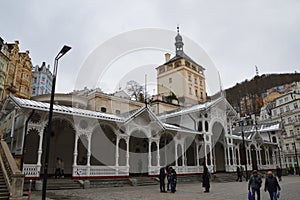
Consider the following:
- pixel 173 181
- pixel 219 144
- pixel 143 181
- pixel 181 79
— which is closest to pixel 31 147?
pixel 143 181

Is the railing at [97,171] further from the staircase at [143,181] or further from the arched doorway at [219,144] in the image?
the arched doorway at [219,144]

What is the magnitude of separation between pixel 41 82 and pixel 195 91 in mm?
43090

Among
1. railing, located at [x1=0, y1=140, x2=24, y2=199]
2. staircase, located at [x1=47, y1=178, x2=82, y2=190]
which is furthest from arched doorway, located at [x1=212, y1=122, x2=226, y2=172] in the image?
railing, located at [x1=0, y1=140, x2=24, y2=199]

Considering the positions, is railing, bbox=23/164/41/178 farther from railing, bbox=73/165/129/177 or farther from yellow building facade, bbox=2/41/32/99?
yellow building facade, bbox=2/41/32/99

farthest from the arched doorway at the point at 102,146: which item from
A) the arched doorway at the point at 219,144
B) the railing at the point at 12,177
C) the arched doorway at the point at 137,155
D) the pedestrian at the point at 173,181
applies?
the arched doorway at the point at 219,144

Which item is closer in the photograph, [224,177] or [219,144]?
[224,177]

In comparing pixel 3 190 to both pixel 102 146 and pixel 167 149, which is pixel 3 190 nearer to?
pixel 102 146

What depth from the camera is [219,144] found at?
32844mm

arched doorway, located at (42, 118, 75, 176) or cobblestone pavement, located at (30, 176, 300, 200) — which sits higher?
arched doorway, located at (42, 118, 75, 176)

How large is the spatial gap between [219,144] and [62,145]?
2020 cm

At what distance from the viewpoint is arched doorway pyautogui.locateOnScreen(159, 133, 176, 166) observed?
26445mm

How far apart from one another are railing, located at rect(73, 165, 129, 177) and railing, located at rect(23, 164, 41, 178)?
2551mm

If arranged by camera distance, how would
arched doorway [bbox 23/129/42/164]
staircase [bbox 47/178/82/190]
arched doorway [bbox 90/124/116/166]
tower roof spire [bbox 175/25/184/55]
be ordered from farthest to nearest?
tower roof spire [bbox 175/25/184/55] → arched doorway [bbox 90/124/116/166] → arched doorway [bbox 23/129/42/164] → staircase [bbox 47/178/82/190]

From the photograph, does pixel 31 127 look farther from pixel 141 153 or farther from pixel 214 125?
pixel 214 125
